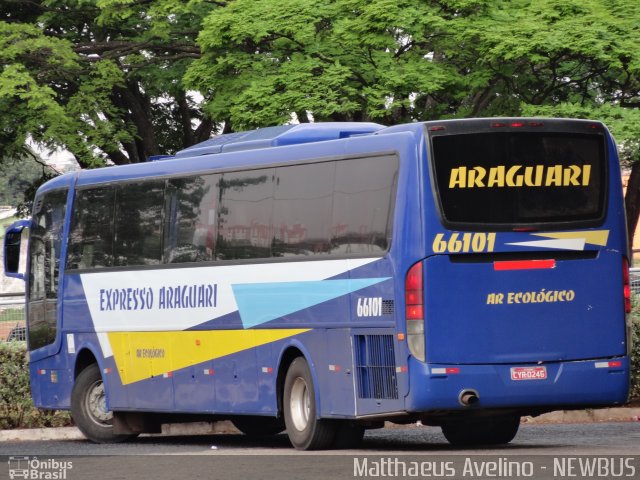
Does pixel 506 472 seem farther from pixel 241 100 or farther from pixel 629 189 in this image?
pixel 629 189

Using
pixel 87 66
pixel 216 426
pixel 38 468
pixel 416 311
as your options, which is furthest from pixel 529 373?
Answer: pixel 87 66

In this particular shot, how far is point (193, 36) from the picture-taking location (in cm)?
3125

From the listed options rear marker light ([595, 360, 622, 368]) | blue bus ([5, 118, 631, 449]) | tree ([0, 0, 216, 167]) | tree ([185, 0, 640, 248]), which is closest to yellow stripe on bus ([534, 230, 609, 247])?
blue bus ([5, 118, 631, 449])

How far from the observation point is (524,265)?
46.5 feet

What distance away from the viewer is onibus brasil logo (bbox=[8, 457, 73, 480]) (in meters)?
12.6

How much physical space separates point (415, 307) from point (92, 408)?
712 cm

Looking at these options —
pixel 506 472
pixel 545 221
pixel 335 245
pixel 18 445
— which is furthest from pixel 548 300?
pixel 18 445

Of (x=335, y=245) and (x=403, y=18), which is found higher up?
(x=403, y=18)

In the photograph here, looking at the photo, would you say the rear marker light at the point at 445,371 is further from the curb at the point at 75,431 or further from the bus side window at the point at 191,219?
the curb at the point at 75,431

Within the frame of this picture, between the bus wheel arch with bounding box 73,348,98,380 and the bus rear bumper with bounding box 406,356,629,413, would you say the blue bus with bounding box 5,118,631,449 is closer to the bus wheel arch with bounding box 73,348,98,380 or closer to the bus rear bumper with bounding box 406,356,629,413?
the bus rear bumper with bounding box 406,356,629,413

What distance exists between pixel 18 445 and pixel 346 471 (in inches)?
299

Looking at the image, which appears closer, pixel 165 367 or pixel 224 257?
pixel 224 257

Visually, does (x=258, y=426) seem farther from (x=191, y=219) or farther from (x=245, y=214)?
(x=245, y=214)

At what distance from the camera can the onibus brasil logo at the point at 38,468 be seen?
12555mm
